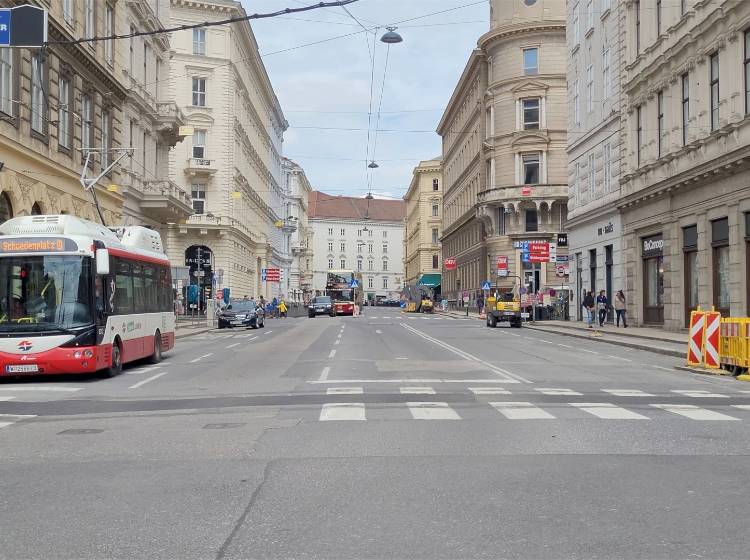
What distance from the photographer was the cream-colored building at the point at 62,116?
26.3m

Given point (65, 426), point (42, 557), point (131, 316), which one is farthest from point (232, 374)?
point (42, 557)

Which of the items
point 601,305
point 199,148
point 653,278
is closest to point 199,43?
point 199,148

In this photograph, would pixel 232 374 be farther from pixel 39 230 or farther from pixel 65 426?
pixel 65 426

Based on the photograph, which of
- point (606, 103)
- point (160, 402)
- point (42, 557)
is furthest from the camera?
point (606, 103)

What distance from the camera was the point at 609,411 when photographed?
11.3 meters

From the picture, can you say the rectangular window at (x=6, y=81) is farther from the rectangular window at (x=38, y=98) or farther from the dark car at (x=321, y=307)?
the dark car at (x=321, y=307)

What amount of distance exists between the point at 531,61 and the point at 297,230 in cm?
6785

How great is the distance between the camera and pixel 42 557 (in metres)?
4.95

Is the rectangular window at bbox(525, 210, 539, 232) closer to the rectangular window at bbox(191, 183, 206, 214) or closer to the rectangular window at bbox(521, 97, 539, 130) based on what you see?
the rectangular window at bbox(521, 97, 539, 130)

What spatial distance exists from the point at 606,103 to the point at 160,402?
1329 inches

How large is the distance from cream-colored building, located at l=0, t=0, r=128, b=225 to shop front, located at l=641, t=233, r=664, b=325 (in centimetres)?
2235

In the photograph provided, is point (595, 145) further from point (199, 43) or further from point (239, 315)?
point (199, 43)

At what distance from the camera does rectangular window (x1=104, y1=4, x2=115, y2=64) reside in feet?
118

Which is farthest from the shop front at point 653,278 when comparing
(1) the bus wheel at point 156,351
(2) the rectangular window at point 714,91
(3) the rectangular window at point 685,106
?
(1) the bus wheel at point 156,351
